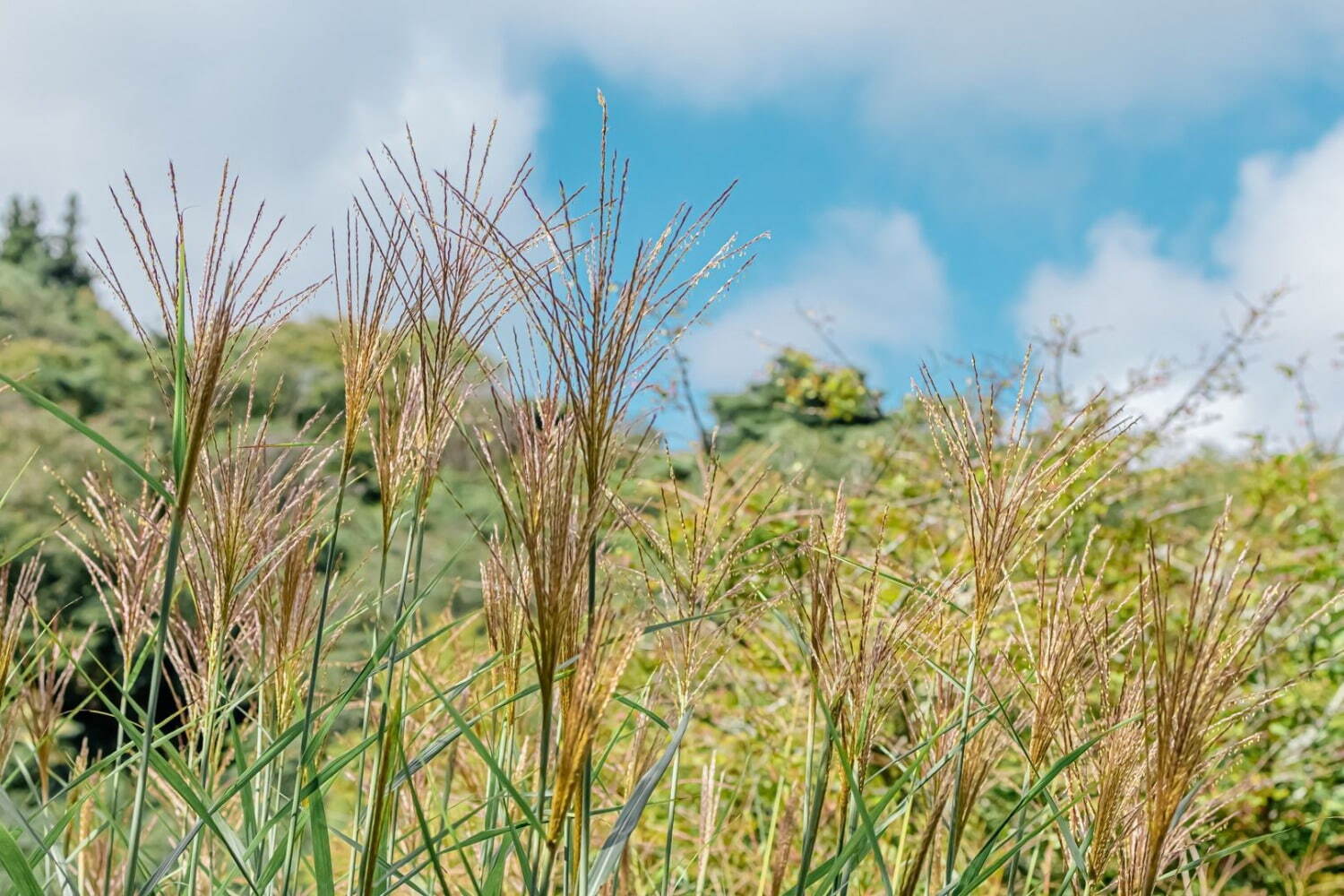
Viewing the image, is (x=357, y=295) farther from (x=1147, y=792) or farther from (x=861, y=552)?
(x=861, y=552)

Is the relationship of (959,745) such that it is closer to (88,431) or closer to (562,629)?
(562,629)

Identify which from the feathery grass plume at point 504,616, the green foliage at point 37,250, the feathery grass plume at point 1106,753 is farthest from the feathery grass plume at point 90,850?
the green foliage at point 37,250

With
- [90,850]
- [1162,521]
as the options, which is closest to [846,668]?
[90,850]

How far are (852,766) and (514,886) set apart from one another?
5.37 ft

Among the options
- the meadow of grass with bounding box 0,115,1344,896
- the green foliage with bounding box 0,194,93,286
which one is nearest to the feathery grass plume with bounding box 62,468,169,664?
the meadow of grass with bounding box 0,115,1344,896

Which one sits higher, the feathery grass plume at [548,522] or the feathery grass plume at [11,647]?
the feathery grass plume at [548,522]

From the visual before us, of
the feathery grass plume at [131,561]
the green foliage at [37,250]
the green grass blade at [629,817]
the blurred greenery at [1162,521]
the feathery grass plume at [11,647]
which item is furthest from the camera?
the green foliage at [37,250]

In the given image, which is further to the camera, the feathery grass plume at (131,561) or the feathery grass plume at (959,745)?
the feathery grass plume at (131,561)

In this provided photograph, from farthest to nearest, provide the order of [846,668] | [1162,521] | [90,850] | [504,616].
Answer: [1162,521] → [90,850] → [504,616] → [846,668]

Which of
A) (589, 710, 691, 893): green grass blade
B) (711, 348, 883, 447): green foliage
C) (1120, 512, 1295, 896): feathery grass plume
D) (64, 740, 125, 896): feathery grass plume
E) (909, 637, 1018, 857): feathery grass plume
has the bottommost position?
(64, 740, 125, 896): feathery grass plume

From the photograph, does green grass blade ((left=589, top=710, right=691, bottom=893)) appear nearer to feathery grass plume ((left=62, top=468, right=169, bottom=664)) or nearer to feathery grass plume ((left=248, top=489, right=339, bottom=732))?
feathery grass plume ((left=248, top=489, right=339, bottom=732))

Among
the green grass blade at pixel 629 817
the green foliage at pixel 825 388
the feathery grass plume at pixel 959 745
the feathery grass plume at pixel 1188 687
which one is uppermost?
the green foliage at pixel 825 388

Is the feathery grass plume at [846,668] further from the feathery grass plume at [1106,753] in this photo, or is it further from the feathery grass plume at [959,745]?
the feathery grass plume at [1106,753]

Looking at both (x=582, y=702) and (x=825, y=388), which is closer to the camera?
(x=582, y=702)
